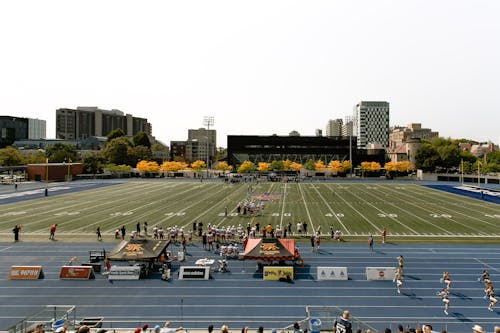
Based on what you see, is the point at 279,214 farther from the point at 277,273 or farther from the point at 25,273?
the point at 25,273

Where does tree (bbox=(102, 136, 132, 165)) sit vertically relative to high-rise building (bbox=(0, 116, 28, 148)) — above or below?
below

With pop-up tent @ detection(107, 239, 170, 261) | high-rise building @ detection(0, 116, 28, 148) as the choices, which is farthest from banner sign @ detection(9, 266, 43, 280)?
high-rise building @ detection(0, 116, 28, 148)

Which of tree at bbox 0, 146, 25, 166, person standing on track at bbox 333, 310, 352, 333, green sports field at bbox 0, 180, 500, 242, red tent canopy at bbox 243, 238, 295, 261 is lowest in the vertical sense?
green sports field at bbox 0, 180, 500, 242

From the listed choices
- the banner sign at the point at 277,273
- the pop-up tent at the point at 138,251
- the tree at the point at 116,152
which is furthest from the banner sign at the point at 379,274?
the tree at the point at 116,152

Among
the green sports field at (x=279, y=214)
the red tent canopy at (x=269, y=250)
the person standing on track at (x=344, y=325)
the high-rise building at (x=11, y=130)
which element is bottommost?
the green sports field at (x=279, y=214)

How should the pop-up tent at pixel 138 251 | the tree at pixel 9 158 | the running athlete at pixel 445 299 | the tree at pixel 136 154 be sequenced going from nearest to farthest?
the running athlete at pixel 445 299 < the pop-up tent at pixel 138 251 < the tree at pixel 9 158 < the tree at pixel 136 154

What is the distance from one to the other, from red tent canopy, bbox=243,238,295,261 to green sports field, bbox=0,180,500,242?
9120mm

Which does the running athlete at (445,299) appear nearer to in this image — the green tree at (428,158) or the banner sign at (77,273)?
the banner sign at (77,273)

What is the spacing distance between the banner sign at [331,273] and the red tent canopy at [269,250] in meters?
1.80

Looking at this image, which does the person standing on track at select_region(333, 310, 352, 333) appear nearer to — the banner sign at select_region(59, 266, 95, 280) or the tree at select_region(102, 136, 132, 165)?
the banner sign at select_region(59, 266, 95, 280)

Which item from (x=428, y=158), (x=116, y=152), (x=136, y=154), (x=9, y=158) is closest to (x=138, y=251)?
(x=9, y=158)

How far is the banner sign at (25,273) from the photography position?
19.6m

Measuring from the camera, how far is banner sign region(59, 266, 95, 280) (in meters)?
19.5

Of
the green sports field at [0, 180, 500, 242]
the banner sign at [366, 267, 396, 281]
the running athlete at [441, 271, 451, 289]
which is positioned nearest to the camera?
the running athlete at [441, 271, 451, 289]
